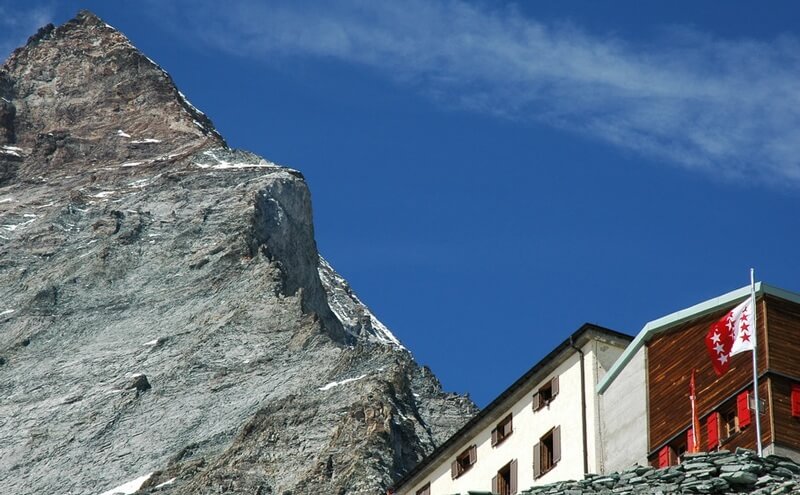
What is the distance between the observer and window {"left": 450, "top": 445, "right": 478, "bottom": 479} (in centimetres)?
6975

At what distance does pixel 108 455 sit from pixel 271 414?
18195 mm

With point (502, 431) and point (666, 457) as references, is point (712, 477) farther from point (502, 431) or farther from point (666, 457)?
point (502, 431)

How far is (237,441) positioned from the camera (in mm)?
174375

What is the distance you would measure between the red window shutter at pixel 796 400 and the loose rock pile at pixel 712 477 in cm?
317

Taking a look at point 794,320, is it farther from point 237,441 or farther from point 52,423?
point 52,423

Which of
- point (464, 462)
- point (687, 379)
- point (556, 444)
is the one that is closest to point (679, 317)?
point (687, 379)

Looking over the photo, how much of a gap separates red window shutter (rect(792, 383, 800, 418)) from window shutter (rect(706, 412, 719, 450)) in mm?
2296

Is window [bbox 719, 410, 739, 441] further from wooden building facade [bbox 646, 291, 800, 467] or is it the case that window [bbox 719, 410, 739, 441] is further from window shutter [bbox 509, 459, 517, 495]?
window shutter [bbox 509, 459, 517, 495]

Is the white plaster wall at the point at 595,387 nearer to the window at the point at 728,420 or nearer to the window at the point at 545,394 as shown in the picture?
the window at the point at 545,394

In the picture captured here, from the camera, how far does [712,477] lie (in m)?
47.2

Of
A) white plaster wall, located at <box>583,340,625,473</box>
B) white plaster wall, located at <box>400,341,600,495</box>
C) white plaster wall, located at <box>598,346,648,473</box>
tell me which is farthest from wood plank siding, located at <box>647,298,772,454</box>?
white plaster wall, located at <box>400,341,600,495</box>

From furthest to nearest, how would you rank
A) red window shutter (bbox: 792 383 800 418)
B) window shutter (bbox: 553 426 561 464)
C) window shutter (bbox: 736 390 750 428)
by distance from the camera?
window shutter (bbox: 553 426 561 464), window shutter (bbox: 736 390 750 428), red window shutter (bbox: 792 383 800 418)


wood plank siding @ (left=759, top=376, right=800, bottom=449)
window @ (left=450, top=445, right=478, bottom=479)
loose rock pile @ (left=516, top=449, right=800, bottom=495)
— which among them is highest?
window @ (left=450, top=445, right=478, bottom=479)

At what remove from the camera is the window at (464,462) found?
69.8 metres
